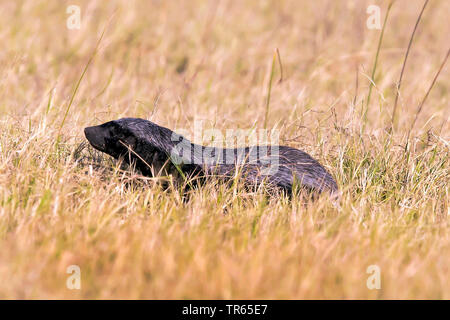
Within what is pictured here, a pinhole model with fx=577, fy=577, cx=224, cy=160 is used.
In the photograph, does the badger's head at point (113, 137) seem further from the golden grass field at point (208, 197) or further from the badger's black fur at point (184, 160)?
the golden grass field at point (208, 197)

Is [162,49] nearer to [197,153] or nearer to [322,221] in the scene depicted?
[197,153]

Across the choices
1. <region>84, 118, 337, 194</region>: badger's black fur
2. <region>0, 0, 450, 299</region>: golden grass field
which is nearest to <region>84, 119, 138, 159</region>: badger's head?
<region>84, 118, 337, 194</region>: badger's black fur

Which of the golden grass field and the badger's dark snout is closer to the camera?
the golden grass field

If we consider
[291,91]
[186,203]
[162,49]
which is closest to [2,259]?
[186,203]

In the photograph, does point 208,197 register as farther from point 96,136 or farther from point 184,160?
point 96,136

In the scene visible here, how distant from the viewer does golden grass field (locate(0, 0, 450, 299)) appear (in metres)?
2.32

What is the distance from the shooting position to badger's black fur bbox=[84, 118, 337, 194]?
10.8ft

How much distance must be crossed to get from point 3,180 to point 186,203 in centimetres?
96

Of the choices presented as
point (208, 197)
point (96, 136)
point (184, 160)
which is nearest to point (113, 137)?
point (96, 136)

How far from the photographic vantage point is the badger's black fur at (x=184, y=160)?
3287 mm

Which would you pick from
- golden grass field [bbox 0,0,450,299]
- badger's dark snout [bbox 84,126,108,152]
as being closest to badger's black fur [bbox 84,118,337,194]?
badger's dark snout [bbox 84,126,108,152]

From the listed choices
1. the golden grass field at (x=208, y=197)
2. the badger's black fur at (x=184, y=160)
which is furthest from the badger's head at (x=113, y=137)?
the golden grass field at (x=208, y=197)

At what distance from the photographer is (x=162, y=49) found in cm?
660

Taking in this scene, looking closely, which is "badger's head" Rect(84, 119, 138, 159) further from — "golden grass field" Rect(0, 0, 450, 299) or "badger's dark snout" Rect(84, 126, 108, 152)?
"golden grass field" Rect(0, 0, 450, 299)
